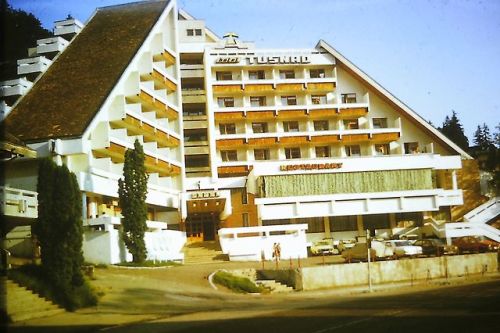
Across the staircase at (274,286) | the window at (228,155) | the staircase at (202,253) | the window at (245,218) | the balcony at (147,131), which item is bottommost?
the staircase at (274,286)

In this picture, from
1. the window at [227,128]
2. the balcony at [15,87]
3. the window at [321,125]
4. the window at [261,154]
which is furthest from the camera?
the window at [321,125]

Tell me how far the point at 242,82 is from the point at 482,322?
4916cm

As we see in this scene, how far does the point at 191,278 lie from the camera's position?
93.9 ft

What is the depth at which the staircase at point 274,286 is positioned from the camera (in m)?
27.5

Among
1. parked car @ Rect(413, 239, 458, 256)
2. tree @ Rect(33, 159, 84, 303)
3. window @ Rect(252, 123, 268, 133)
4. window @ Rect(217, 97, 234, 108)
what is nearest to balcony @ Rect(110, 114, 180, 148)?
window @ Rect(217, 97, 234, 108)

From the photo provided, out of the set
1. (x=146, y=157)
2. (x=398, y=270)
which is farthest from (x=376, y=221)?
(x=398, y=270)

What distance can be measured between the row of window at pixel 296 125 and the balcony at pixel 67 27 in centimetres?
1807

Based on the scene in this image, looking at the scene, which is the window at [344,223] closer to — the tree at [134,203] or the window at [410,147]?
the window at [410,147]

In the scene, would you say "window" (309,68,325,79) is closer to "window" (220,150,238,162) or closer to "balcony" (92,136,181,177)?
"window" (220,150,238,162)

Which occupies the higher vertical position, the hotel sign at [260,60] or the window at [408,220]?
the hotel sign at [260,60]

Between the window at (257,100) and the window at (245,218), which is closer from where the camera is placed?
the window at (245,218)

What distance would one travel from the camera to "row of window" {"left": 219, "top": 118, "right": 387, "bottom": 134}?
6078cm

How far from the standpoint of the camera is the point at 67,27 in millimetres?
57750

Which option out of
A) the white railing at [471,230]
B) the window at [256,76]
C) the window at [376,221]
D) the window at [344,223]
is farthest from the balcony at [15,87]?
the white railing at [471,230]
